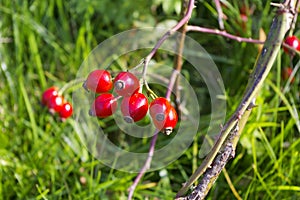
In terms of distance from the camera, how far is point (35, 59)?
226cm

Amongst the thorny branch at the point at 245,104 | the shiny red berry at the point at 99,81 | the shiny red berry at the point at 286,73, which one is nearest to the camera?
the thorny branch at the point at 245,104

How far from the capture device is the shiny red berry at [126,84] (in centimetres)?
123

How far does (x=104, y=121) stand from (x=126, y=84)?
0.95 meters

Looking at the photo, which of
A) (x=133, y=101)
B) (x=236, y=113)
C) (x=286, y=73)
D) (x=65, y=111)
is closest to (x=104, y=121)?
(x=65, y=111)

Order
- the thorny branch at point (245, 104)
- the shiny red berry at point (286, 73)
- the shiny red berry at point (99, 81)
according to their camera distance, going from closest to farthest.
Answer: the thorny branch at point (245, 104)
the shiny red berry at point (99, 81)
the shiny red berry at point (286, 73)

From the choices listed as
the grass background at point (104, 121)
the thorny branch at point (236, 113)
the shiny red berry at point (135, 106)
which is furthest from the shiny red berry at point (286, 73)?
the shiny red berry at point (135, 106)

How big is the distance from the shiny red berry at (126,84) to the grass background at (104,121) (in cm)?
53

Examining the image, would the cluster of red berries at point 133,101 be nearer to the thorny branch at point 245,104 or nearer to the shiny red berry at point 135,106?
the shiny red berry at point 135,106

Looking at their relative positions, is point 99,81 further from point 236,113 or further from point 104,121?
point 104,121

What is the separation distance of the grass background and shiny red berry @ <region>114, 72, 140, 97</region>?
53 cm

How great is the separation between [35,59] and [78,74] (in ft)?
0.75

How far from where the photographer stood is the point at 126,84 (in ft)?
4.04

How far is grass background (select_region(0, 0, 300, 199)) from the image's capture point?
180cm

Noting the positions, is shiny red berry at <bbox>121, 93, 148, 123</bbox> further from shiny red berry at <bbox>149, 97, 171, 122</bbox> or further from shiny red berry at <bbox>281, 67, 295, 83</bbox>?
shiny red berry at <bbox>281, 67, 295, 83</bbox>
